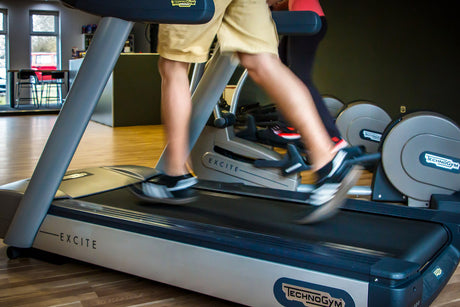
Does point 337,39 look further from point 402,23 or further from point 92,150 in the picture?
point 92,150

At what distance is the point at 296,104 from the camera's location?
4.99 feet

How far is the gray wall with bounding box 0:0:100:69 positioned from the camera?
488 inches

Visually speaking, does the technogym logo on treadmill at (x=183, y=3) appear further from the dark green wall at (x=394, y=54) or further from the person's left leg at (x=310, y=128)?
the dark green wall at (x=394, y=54)

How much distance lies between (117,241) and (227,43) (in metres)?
0.66

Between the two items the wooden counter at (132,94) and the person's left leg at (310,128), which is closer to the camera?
the person's left leg at (310,128)

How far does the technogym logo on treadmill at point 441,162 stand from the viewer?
2.29 meters

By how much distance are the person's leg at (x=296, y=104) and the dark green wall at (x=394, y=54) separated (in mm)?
2632

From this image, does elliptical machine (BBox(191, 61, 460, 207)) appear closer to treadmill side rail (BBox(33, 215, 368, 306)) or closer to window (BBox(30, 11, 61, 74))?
treadmill side rail (BBox(33, 215, 368, 306))

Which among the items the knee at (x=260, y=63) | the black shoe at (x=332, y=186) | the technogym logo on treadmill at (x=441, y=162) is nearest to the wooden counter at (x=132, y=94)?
the technogym logo on treadmill at (x=441, y=162)

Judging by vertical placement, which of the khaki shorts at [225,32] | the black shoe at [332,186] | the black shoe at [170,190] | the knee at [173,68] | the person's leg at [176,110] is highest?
the khaki shorts at [225,32]

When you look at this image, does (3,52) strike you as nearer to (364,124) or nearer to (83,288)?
(364,124)

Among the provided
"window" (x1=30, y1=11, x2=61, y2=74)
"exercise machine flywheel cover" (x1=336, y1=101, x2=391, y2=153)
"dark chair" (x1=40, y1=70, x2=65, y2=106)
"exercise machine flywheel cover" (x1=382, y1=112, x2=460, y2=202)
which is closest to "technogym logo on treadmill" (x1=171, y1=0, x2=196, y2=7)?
"exercise machine flywheel cover" (x1=382, y1=112, x2=460, y2=202)

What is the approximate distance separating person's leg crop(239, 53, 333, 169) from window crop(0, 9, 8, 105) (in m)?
12.2

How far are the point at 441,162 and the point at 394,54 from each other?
2183 mm
